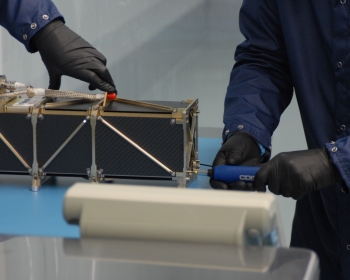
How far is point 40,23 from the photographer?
1459 mm

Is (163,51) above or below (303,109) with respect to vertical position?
above

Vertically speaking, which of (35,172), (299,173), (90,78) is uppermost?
(90,78)

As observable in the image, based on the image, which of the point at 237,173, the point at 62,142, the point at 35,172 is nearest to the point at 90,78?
the point at 62,142

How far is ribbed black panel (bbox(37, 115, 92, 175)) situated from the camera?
4.86ft

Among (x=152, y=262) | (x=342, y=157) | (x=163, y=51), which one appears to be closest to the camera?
(x=152, y=262)

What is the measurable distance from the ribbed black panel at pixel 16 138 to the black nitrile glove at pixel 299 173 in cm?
74

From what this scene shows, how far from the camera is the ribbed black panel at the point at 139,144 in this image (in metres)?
1.44

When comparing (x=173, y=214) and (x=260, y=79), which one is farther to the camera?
(x=260, y=79)

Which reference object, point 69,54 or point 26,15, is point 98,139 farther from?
point 26,15

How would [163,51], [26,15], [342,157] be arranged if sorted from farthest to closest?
[163,51]
[26,15]
[342,157]

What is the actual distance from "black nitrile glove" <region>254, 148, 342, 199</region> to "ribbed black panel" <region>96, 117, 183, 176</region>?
452 millimetres

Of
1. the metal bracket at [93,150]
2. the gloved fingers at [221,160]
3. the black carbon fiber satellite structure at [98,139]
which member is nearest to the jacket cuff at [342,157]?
the gloved fingers at [221,160]

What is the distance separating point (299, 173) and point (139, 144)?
58 centimetres

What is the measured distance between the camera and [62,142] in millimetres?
1495
